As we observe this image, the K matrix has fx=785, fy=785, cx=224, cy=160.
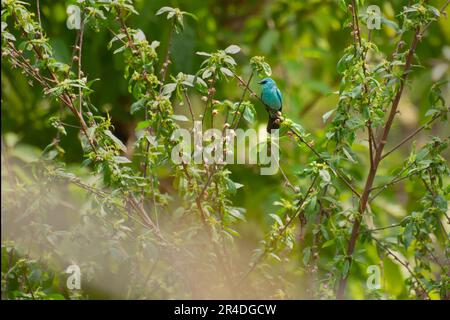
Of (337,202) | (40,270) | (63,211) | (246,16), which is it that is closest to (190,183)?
(337,202)

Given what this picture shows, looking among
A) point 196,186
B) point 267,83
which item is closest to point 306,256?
point 196,186

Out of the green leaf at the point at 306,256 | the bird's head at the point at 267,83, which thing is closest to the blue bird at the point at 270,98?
the bird's head at the point at 267,83

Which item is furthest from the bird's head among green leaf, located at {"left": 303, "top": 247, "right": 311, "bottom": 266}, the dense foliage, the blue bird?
green leaf, located at {"left": 303, "top": 247, "right": 311, "bottom": 266}

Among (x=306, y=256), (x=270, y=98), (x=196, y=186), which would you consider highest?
(x=270, y=98)

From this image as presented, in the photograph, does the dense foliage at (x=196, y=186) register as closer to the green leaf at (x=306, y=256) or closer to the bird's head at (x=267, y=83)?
the green leaf at (x=306, y=256)

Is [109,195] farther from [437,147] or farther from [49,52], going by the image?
[437,147]

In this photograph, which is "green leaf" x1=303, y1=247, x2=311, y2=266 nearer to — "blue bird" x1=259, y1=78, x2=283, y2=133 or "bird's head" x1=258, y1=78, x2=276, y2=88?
"blue bird" x1=259, y1=78, x2=283, y2=133

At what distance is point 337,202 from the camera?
2475 mm

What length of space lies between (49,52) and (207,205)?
67 centimetres

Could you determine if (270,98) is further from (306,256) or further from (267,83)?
(306,256)

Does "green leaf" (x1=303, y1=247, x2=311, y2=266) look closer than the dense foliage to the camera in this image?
No

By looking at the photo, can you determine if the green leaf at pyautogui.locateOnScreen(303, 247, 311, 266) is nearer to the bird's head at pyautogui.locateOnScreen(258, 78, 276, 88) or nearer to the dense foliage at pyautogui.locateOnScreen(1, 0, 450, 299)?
the dense foliage at pyautogui.locateOnScreen(1, 0, 450, 299)

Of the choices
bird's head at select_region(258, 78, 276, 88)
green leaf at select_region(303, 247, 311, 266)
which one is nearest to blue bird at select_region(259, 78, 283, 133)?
bird's head at select_region(258, 78, 276, 88)

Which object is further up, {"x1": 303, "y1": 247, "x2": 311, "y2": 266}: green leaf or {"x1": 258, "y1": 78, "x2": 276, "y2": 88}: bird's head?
{"x1": 258, "y1": 78, "x2": 276, "y2": 88}: bird's head
